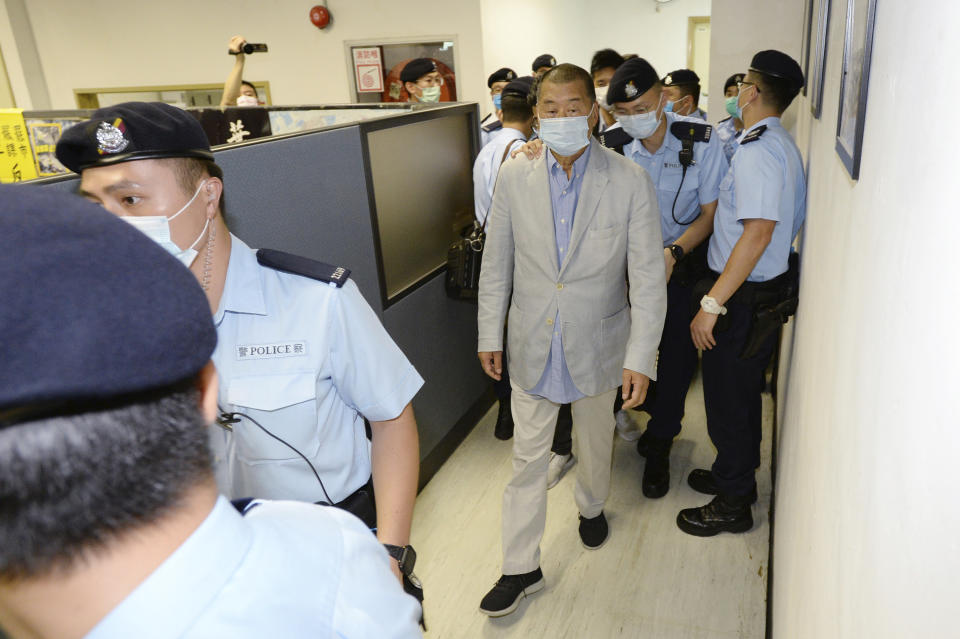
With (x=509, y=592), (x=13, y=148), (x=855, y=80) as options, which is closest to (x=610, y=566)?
(x=509, y=592)

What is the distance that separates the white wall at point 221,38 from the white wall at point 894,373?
19.0 ft

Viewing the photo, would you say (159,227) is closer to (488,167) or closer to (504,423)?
(488,167)

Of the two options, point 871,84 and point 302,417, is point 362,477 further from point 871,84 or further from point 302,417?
point 871,84

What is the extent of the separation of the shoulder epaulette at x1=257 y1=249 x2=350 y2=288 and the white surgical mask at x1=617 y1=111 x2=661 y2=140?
68.8 inches

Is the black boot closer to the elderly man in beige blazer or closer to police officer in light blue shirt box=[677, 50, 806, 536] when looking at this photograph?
police officer in light blue shirt box=[677, 50, 806, 536]

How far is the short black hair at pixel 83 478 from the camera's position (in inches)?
15.4

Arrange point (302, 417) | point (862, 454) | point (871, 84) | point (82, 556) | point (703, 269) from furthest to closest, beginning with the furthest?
1. point (703, 269)
2. point (302, 417)
3. point (871, 84)
4. point (862, 454)
5. point (82, 556)

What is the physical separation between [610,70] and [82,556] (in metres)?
4.11

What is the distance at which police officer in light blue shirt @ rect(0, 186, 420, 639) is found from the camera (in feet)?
1.27

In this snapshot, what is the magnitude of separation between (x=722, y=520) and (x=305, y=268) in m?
1.83

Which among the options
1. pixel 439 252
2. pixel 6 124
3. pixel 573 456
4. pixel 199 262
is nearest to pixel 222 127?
pixel 439 252

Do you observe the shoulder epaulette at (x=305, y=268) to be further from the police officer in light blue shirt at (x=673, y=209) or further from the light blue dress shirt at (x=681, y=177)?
the light blue dress shirt at (x=681, y=177)

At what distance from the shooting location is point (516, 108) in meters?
3.00

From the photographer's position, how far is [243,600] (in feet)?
1.57
